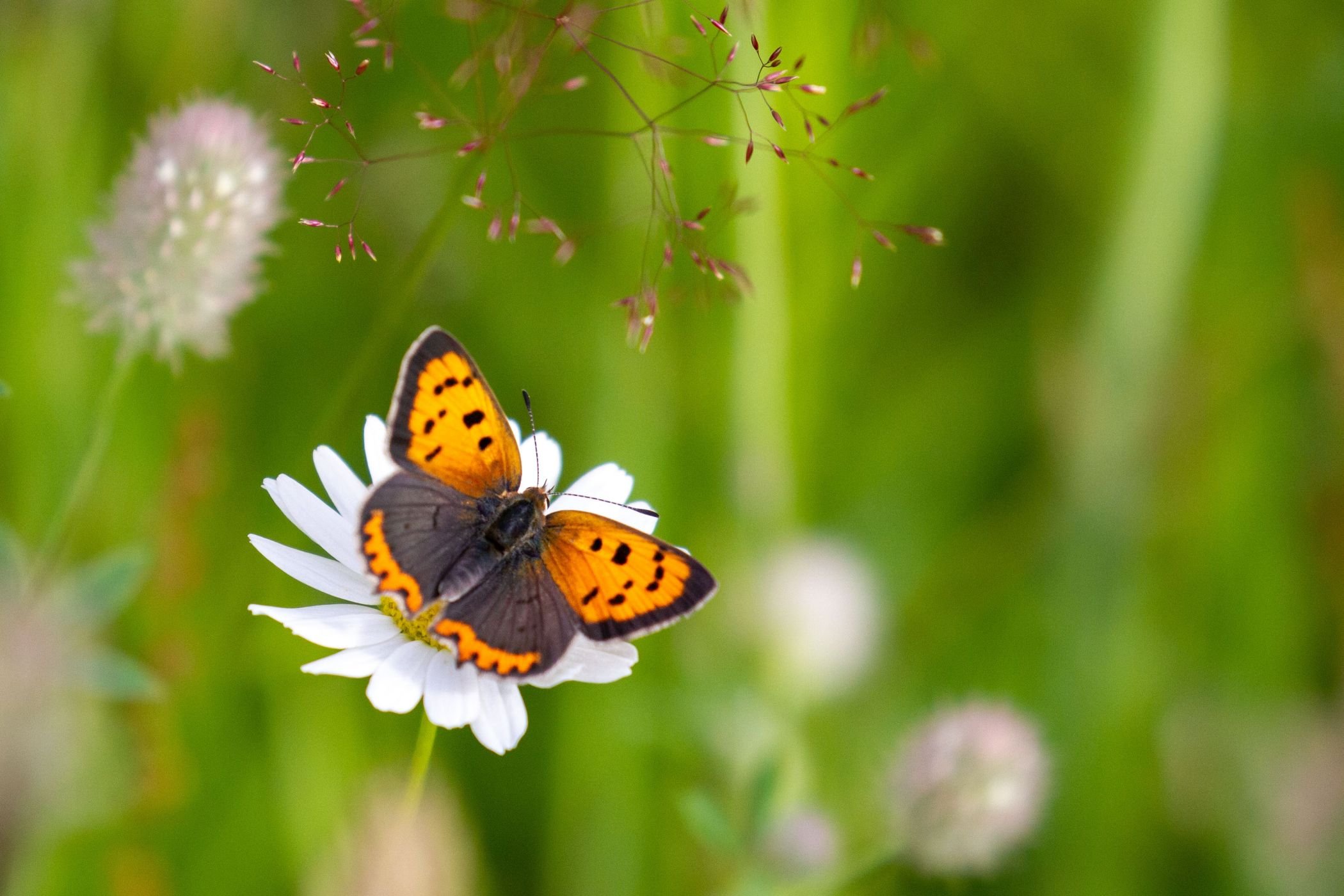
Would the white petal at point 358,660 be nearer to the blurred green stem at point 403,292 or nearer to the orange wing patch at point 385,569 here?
the orange wing patch at point 385,569

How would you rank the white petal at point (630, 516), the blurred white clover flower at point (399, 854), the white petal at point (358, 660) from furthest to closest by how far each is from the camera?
the white petal at point (630, 516) < the white petal at point (358, 660) < the blurred white clover flower at point (399, 854)

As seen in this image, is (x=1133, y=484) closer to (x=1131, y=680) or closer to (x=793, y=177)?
(x=1131, y=680)

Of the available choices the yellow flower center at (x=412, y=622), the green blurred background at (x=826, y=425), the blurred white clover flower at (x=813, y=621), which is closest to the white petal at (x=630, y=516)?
the yellow flower center at (x=412, y=622)

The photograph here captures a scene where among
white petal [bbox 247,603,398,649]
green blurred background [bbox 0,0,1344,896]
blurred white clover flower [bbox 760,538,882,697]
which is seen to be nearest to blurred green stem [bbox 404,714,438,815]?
white petal [bbox 247,603,398,649]

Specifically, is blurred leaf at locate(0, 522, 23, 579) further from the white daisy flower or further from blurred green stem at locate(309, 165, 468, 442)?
blurred green stem at locate(309, 165, 468, 442)

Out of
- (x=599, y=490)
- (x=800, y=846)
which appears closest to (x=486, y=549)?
(x=599, y=490)

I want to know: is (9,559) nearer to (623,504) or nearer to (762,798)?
(623,504)
